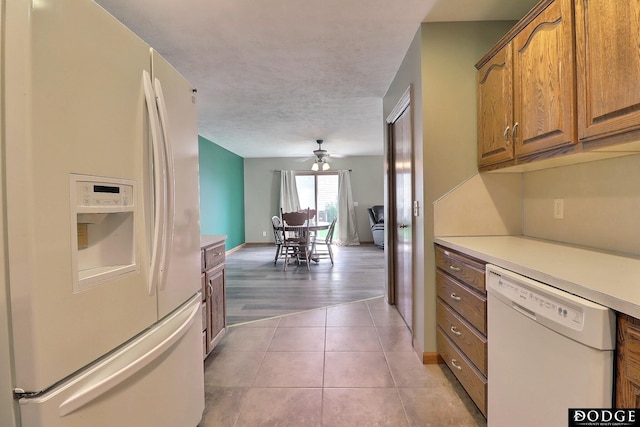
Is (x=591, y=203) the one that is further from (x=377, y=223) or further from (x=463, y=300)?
(x=377, y=223)

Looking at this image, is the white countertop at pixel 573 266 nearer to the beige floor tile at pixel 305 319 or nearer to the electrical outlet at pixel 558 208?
the electrical outlet at pixel 558 208

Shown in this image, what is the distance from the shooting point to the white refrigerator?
668mm

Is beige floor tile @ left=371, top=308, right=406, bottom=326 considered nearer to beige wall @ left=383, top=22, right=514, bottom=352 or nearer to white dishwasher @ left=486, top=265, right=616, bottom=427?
beige wall @ left=383, top=22, right=514, bottom=352

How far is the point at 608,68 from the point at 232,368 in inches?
98.5

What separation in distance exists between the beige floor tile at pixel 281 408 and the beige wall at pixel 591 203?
5.47 ft

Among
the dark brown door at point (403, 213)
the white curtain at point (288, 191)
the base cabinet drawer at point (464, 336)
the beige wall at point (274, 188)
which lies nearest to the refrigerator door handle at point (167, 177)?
the base cabinet drawer at point (464, 336)

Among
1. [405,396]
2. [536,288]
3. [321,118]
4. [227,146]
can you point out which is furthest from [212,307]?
[227,146]

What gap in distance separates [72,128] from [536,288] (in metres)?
1.42

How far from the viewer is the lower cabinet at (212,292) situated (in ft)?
6.81

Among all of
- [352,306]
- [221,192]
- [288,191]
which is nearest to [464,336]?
[352,306]

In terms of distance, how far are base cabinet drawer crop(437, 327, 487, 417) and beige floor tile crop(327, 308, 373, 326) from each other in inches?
37.1

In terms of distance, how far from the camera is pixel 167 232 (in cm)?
110

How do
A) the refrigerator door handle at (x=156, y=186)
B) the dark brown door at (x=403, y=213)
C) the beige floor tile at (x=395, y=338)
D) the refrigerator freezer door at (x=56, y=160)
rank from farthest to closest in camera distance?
1. the dark brown door at (x=403, y=213)
2. the beige floor tile at (x=395, y=338)
3. the refrigerator door handle at (x=156, y=186)
4. the refrigerator freezer door at (x=56, y=160)

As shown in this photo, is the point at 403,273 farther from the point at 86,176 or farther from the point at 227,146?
the point at 227,146
